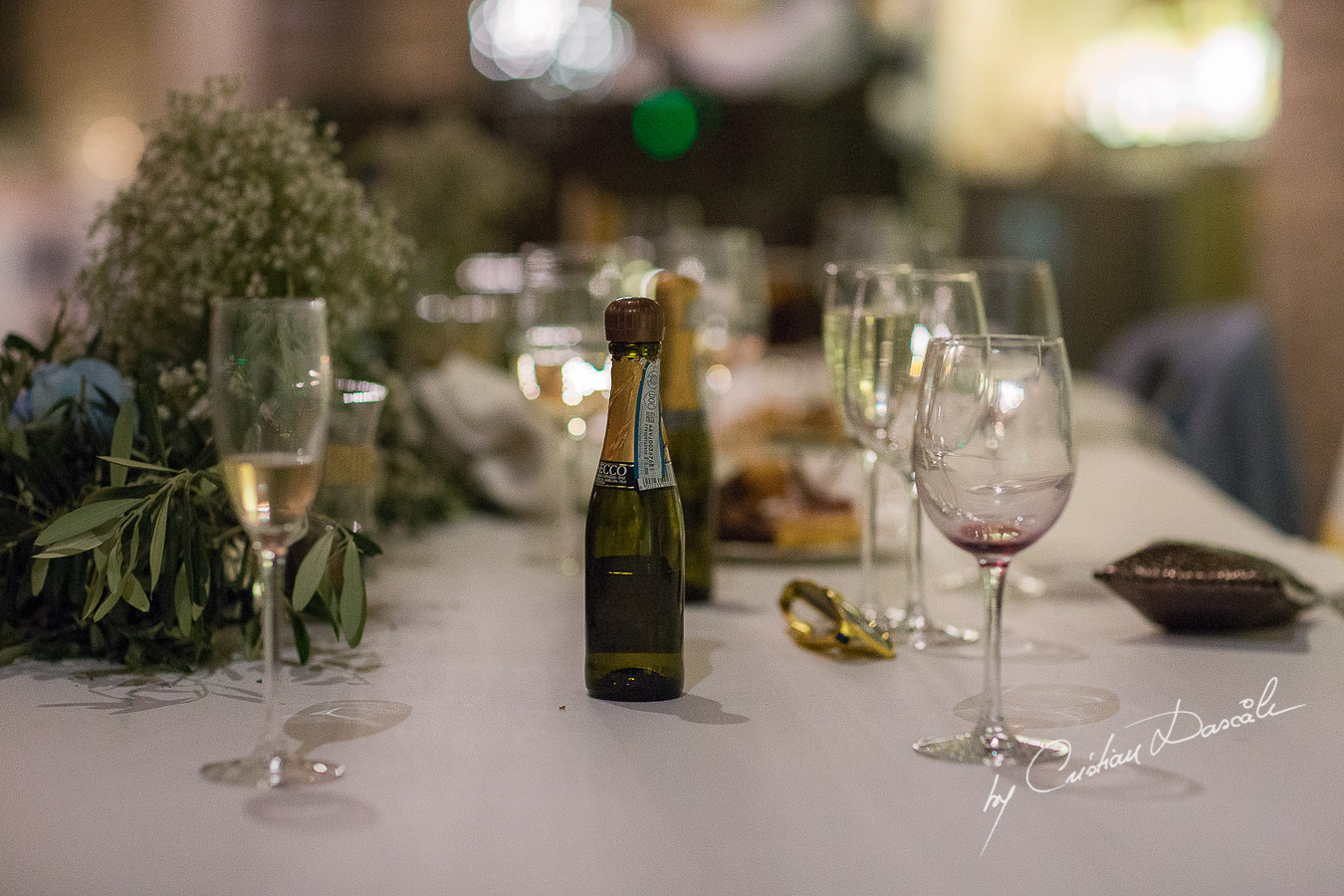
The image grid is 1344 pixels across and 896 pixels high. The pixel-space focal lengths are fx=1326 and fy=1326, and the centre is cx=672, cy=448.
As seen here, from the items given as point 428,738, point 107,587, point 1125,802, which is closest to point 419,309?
point 107,587

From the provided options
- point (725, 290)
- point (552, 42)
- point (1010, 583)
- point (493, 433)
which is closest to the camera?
point (1010, 583)

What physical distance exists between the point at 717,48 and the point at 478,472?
4.69 meters

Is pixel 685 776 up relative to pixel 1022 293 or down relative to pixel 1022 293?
down

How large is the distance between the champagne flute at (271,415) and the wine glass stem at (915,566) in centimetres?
55

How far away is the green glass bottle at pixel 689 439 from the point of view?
3.91ft

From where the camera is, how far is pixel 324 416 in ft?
2.28

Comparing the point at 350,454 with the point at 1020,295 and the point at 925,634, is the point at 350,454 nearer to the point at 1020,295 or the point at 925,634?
the point at 925,634

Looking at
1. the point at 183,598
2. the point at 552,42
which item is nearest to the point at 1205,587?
the point at 183,598

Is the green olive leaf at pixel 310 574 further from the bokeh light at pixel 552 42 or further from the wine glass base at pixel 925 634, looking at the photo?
the bokeh light at pixel 552 42

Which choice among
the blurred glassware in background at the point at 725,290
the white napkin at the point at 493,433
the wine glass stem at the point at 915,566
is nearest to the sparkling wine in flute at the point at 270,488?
the wine glass stem at the point at 915,566

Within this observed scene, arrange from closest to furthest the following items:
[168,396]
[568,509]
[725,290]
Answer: [168,396]
[568,509]
[725,290]

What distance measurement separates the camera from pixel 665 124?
5074 millimetres

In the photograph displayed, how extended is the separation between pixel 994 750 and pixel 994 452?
18cm

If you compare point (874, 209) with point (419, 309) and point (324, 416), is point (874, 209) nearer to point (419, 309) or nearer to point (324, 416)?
point (419, 309)
